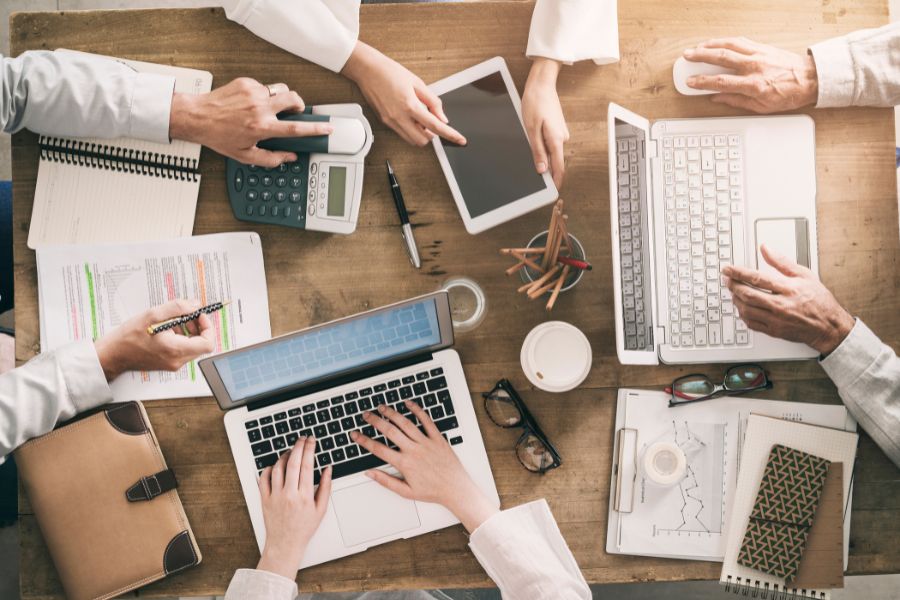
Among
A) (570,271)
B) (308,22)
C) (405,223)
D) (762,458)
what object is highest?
(308,22)

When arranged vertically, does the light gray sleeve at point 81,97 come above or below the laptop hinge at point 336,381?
above

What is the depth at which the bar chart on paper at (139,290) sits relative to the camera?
117 cm

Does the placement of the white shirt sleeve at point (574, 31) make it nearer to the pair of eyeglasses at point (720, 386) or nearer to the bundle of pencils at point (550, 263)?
the bundle of pencils at point (550, 263)

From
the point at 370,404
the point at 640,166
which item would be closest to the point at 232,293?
the point at 370,404

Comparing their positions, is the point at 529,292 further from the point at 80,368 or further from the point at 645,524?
the point at 80,368

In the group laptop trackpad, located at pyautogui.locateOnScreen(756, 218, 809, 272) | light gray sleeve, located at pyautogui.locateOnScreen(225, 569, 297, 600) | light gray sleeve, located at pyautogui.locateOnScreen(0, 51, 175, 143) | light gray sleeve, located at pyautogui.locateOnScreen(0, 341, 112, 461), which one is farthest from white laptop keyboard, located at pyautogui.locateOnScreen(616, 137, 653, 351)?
light gray sleeve, located at pyautogui.locateOnScreen(0, 341, 112, 461)

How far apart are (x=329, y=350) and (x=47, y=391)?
48cm

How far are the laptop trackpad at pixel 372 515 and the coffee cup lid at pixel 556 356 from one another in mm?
322

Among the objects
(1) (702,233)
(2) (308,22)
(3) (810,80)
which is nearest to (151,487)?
(2) (308,22)

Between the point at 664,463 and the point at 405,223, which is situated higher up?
the point at 405,223

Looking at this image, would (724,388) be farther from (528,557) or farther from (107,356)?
(107,356)

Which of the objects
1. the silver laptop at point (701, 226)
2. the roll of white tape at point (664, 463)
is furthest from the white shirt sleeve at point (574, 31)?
the roll of white tape at point (664, 463)

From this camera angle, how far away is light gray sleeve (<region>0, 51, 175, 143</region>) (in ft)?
3.68

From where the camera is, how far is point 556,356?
1163mm
